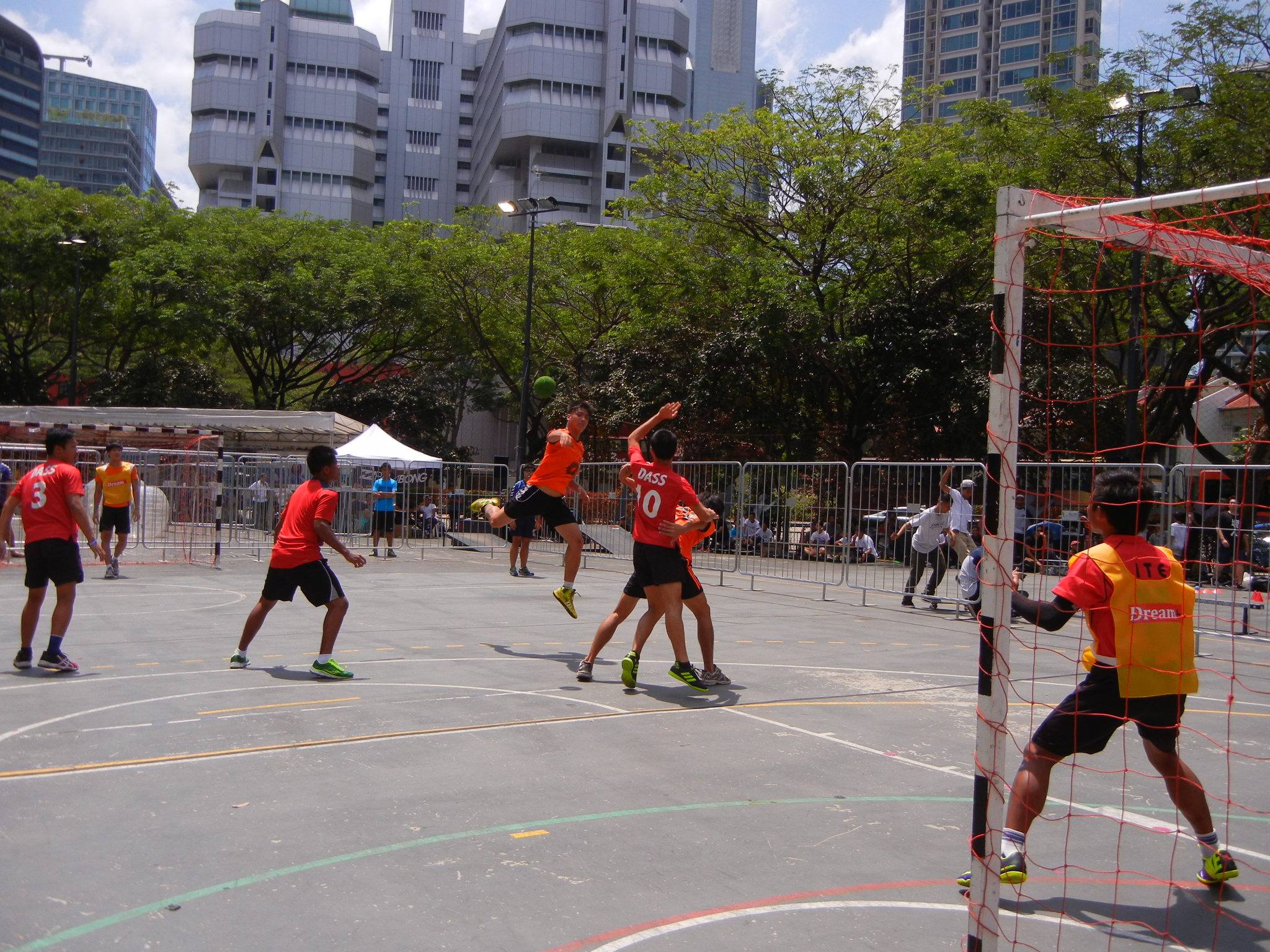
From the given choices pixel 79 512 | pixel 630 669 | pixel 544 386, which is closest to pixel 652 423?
pixel 630 669

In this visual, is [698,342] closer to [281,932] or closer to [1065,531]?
[1065,531]

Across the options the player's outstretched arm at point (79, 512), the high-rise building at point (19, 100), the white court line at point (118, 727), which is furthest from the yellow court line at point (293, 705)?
the high-rise building at point (19, 100)

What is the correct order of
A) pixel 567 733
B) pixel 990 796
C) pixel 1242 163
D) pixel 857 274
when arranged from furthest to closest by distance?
pixel 857 274
pixel 1242 163
pixel 567 733
pixel 990 796

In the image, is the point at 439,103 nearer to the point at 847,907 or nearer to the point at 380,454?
the point at 380,454

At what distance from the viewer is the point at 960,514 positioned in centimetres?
1427

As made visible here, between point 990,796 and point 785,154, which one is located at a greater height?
point 785,154

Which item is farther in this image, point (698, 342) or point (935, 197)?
point (698, 342)

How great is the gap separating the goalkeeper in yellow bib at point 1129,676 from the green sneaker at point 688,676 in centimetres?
371

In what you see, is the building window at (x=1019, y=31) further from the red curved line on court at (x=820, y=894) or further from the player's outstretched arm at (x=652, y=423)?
the red curved line on court at (x=820, y=894)

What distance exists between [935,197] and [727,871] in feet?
87.0

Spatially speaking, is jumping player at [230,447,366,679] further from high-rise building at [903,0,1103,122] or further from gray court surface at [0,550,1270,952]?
high-rise building at [903,0,1103,122]

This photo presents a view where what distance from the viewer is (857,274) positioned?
30438mm

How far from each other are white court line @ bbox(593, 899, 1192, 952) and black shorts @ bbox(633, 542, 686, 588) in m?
3.88

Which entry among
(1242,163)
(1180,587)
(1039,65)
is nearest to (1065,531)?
(1180,587)
